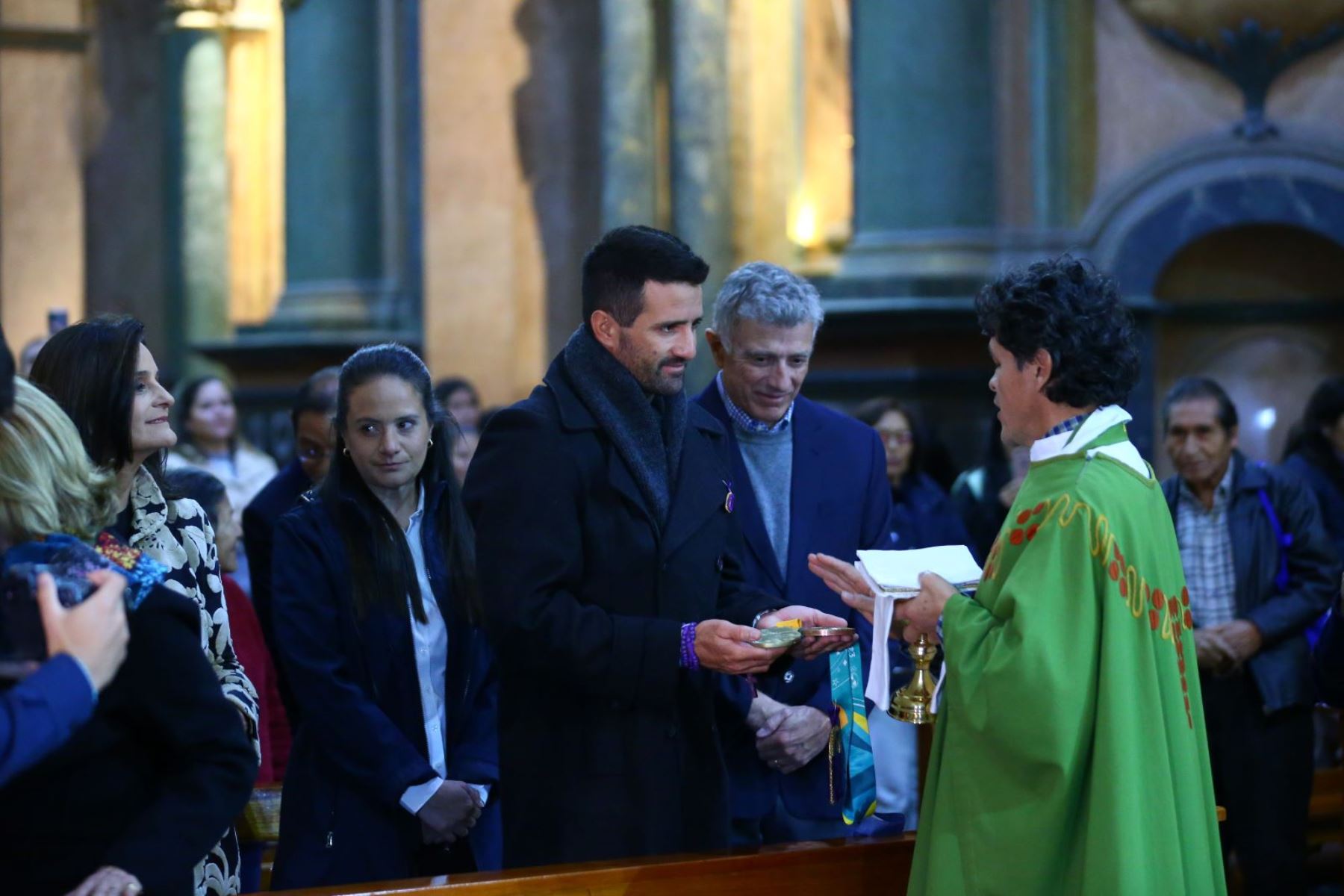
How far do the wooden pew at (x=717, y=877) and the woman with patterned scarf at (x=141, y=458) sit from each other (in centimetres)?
40

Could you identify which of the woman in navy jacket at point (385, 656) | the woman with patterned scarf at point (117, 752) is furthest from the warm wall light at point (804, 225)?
the woman with patterned scarf at point (117, 752)

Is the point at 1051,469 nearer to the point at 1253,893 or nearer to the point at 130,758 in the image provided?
the point at 130,758

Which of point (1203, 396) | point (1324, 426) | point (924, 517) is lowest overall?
point (924, 517)

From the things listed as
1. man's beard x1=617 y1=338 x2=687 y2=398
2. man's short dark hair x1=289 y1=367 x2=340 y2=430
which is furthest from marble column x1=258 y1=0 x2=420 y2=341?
man's beard x1=617 y1=338 x2=687 y2=398

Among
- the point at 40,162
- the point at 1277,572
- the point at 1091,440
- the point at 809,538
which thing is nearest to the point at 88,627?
the point at 1091,440

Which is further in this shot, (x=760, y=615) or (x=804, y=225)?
(x=804, y=225)

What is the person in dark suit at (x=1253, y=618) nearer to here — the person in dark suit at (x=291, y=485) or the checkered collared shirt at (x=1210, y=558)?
the checkered collared shirt at (x=1210, y=558)

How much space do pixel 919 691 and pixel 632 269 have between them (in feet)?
3.21

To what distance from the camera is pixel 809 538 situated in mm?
3992

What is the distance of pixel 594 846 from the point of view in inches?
131

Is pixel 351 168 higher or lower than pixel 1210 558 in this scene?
higher

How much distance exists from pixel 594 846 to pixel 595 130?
21.7 ft

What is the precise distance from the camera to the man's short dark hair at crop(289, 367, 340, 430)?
504 cm

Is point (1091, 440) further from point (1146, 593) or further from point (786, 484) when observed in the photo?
point (786, 484)
